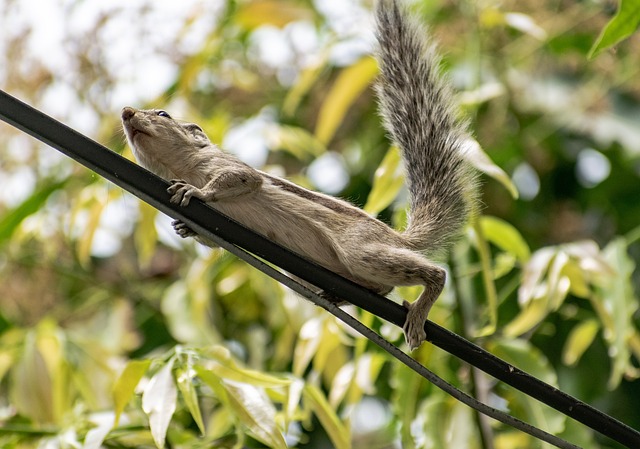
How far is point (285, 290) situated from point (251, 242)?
90 centimetres

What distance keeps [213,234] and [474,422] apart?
782 millimetres

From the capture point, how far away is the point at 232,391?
1.32 m

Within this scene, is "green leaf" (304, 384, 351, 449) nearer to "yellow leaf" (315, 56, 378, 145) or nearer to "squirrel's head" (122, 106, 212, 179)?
"squirrel's head" (122, 106, 212, 179)

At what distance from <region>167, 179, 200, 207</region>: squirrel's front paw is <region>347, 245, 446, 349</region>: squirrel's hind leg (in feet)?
0.78

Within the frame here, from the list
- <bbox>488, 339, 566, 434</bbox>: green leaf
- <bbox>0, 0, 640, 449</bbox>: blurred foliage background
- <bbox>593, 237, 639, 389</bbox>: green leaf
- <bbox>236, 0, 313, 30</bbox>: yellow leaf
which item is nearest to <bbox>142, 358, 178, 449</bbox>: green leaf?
<bbox>0, 0, 640, 449</bbox>: blurred foliage background

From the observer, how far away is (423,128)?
1.38 metres

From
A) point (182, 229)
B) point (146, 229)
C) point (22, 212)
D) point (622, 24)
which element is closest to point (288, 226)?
point (182, 229)

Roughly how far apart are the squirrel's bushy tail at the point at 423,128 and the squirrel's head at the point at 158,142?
285 millimetres

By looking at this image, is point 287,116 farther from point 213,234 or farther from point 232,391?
point 213,234

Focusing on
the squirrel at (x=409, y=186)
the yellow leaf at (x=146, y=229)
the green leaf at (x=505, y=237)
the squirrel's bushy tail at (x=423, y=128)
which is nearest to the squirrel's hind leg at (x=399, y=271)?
the squirrel at (x=409, y=186)

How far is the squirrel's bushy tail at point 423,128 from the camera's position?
1340 millimetres

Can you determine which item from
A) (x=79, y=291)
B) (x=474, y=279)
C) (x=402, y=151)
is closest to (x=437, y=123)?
(x=402, y=151)

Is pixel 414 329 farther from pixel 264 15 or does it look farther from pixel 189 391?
pixel 264 15

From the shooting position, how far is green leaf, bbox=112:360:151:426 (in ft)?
4.37
